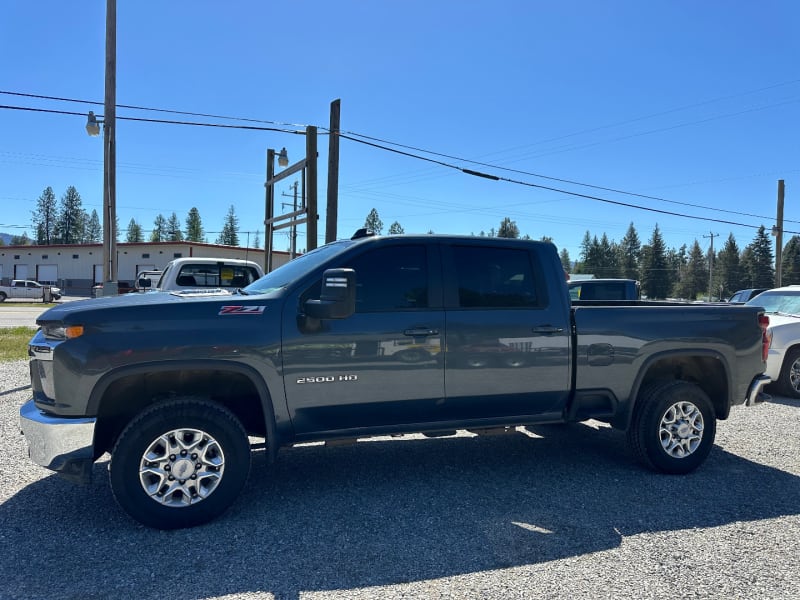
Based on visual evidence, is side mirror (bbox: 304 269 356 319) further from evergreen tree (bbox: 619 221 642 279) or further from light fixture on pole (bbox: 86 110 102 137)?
evergreen tree (bbox: 619 221 642 279)

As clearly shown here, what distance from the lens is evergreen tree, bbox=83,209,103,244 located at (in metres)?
122

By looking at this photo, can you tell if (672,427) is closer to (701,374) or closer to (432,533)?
(701,374)

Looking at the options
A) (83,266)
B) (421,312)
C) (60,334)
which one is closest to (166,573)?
(60,334)

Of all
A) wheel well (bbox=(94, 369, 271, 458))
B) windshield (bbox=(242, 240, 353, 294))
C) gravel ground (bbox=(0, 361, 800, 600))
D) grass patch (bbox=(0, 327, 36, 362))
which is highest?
windshield (bbox=(242, 240, 353, 294))

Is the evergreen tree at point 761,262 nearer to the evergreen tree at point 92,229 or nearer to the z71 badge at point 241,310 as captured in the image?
the z71 badge at point 241,310

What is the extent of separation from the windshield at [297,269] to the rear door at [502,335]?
862mm

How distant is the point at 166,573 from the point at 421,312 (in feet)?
7.48

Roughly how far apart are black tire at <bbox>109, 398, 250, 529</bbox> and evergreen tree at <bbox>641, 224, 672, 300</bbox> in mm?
109959

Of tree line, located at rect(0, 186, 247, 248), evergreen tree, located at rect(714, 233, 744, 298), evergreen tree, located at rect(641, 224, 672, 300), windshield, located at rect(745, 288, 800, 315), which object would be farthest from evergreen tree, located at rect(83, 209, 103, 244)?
windshield, located at rect(745, 288, 800, 315)

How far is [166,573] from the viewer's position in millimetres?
3223

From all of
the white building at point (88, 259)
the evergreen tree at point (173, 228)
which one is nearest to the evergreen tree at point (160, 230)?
the evergreen tree at point (173, 228)

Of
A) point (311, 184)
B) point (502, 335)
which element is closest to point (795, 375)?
point (502, 335)

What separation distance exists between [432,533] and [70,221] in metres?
125

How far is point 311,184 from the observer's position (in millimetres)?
13914
